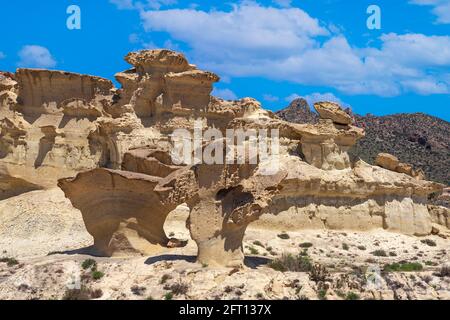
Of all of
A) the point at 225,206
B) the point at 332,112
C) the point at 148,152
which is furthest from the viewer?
the point at 332,112

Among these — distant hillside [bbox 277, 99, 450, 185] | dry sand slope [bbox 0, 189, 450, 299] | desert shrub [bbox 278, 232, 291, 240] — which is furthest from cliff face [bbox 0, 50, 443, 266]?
distant hillside [bbox 277, 99, 450, 185]

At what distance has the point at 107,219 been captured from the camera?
66.2ft

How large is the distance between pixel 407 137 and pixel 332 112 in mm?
39169

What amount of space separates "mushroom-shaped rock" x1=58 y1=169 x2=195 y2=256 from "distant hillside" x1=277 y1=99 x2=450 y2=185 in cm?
3752

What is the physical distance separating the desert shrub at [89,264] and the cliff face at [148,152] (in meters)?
1.38

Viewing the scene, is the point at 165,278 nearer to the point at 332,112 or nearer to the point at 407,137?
the point at 332,112

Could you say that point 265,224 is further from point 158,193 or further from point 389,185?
point 158,193

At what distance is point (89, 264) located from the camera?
18594 millimetres

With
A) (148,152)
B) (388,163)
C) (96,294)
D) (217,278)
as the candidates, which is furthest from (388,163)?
(96,294)

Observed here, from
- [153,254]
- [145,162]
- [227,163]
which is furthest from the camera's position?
[145,162]

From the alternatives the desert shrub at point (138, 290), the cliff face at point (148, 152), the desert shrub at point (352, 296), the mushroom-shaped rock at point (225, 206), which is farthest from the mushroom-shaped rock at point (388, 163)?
the desert shrub at point (138, 290)
